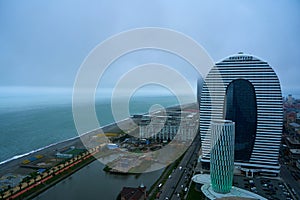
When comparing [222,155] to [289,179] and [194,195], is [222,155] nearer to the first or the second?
[194,195]

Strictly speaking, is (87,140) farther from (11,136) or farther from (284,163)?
(284,163)

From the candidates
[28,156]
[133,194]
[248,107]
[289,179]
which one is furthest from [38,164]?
[289,179]

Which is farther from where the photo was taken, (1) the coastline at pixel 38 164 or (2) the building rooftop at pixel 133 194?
(1) the coastline at pixel 38 164

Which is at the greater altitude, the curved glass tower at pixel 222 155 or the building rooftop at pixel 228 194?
the curved glass tower at pixel 222 155

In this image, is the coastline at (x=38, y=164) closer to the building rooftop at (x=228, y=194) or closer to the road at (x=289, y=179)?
the building rooftop at (x=228, y=194)

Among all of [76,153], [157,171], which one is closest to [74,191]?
[157,171]

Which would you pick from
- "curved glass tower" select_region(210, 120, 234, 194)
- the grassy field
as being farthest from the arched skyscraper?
"curved glass tower" select_region(210, 120, 234, 194)

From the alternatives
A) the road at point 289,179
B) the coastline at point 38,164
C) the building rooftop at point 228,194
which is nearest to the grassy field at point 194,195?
the building rooftop at point 228,194
